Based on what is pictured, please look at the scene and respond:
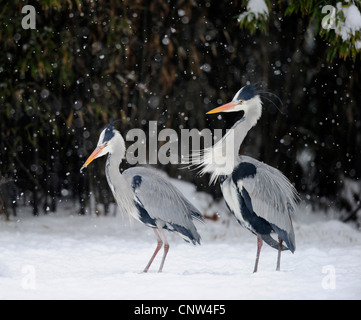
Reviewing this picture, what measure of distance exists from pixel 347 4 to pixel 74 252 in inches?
119

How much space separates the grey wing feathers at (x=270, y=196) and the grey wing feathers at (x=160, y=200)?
0.48 metres

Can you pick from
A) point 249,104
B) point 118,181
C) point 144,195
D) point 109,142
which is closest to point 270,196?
point 249,104

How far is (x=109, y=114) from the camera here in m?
6.55

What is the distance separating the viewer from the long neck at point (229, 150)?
3.98 m

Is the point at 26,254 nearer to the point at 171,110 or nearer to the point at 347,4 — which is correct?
the point at 171,110

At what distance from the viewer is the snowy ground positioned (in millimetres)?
3404

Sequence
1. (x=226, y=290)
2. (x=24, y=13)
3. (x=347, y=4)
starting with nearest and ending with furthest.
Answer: (x=226, y=290)
(x=347, y=4)
(x=24, y=13)

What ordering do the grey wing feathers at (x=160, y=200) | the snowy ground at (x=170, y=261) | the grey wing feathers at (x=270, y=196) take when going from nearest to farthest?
the snowy ground at (x=170, y=261) → the grey wing feathers at (x=270, y=196) → the grey wing feathers at (x=160, y=200)

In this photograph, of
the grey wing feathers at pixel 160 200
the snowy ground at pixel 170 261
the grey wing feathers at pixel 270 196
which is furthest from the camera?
the grey wing feathers at pixel 160 200

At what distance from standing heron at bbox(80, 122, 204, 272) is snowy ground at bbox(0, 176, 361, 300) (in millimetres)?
327

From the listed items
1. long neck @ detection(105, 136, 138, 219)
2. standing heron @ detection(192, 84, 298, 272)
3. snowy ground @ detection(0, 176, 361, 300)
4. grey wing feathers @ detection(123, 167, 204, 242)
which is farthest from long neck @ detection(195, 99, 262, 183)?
snowy ground @ detection(0, 176, 361, 300)

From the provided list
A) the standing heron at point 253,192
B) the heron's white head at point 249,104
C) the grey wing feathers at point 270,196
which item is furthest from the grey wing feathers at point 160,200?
the heron's white head at point 249,104

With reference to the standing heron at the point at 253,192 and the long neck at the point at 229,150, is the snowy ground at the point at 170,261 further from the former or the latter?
the long neck at the point at 229,150

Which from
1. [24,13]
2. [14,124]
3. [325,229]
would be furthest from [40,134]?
[325,229]
